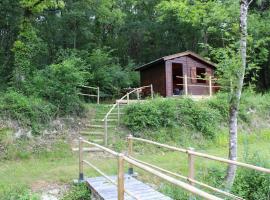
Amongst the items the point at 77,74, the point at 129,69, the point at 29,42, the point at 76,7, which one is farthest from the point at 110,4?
the point at 77,74

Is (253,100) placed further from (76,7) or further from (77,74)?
(76,7)

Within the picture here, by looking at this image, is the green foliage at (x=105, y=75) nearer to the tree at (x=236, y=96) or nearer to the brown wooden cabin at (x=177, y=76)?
the brown wooden cabin at (x=177, y=76)

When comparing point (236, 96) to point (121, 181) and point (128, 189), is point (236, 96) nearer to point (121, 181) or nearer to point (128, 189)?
point (128, 189)

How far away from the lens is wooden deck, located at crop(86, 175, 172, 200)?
638 cm

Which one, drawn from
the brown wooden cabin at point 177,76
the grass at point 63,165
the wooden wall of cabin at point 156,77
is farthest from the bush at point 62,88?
the wooden wall of cabin at point 156,77

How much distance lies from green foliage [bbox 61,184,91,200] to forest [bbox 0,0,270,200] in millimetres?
25

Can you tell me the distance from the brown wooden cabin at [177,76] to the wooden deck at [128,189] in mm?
13036

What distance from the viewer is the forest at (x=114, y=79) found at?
864cm

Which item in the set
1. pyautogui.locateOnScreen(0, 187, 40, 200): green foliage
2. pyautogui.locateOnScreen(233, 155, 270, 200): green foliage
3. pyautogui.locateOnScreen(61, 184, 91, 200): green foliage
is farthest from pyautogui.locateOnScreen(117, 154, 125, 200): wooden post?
pyautogui.locateOnScreen(233, 155, 270, 200): green foliage

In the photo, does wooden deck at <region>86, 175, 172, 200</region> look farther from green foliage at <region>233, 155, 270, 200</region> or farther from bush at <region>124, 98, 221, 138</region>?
bush at <region>124, 98, 221, 138</region>

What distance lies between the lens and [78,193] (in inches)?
298

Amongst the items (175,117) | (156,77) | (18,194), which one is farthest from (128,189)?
(156,77)

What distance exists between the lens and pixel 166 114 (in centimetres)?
1473

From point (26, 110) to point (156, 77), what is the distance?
34.2 ft
